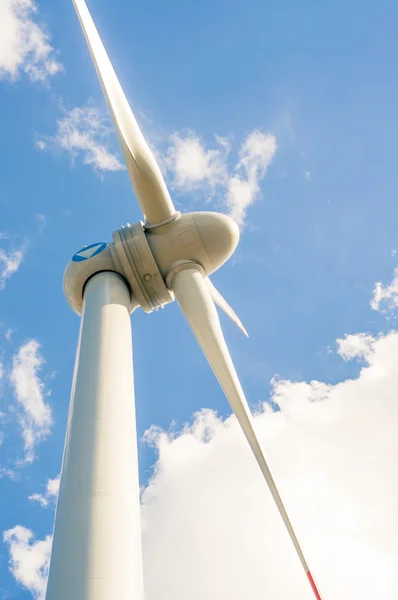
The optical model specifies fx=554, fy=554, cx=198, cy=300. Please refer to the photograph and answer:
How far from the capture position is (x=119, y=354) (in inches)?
481

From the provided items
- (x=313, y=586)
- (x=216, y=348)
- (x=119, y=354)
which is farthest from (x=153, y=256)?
(x=313, y=586)

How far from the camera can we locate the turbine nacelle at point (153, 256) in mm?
16797

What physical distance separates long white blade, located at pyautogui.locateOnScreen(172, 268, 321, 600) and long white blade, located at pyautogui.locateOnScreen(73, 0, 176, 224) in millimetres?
2348

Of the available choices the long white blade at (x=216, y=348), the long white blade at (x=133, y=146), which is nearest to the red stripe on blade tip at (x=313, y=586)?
the long white blade at (x=216, y=348)

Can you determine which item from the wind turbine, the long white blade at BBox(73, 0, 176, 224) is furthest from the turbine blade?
the long white blade at BBox(73, 0, 176, 224)

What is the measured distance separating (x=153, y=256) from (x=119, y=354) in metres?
5.46

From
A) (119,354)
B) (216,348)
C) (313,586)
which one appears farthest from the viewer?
(216,348)

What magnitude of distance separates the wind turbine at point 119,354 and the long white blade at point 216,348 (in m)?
0.03

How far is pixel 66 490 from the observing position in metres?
9.16

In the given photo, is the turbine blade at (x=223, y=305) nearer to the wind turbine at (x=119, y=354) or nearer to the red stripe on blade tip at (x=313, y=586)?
the wind turbine at (x=119, y=354)

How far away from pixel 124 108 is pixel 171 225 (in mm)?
3968

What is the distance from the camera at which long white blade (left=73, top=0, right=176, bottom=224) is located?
1688 centimetres

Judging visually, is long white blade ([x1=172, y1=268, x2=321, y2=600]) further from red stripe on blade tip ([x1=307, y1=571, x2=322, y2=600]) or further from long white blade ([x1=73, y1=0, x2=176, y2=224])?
long white blade ([x1=73, y1=0, x2=176, y2=224])

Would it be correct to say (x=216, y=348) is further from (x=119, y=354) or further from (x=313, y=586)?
(x=313, y=586)
